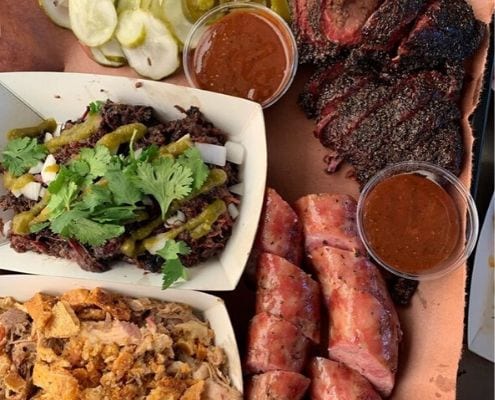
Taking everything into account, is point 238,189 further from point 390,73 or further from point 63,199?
point 390,73

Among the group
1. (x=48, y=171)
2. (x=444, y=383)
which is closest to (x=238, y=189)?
(x=48, y=171)

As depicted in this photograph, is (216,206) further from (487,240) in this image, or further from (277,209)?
(487,240)

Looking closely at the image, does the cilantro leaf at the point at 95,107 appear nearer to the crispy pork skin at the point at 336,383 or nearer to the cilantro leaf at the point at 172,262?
the cilantro leaf at the point at 172,262

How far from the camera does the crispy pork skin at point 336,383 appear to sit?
10.3 feet

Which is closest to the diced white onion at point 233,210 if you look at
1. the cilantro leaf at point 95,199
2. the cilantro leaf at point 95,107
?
the cilantro leaf at point 95,199

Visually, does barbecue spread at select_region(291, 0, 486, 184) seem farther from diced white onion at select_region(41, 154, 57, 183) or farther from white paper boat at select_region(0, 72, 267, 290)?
diced white onion at select_region(41, 154, 57, 183)

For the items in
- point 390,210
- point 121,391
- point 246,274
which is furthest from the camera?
point 246,274

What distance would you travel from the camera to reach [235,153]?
11.2ft

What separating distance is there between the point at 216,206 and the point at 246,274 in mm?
439

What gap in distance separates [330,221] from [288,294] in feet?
1.37

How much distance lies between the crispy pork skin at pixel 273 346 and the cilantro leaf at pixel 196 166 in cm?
71

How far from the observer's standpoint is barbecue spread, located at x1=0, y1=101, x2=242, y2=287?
3.10m

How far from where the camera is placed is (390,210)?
324 cm

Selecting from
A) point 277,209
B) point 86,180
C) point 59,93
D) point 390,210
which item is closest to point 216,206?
point 277,209
